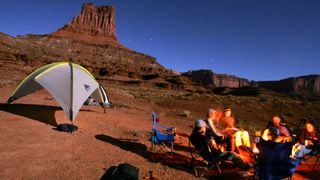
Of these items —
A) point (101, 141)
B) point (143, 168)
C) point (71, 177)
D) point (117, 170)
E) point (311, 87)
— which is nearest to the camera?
point (117, 170)

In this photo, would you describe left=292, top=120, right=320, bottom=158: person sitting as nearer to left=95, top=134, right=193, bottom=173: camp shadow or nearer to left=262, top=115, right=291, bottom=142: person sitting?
left=262, top=115, right=291, bottom=142: person sitting

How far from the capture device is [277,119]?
6.53 metres

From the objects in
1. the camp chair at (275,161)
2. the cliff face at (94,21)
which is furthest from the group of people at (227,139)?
the cliff face at (94,21)

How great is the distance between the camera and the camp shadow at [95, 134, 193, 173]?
597cm

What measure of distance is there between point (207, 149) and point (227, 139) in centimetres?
69

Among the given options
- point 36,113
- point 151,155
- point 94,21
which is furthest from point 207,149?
point 94,21

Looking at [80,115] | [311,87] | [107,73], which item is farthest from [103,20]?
[80,115]

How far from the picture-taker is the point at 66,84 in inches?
332

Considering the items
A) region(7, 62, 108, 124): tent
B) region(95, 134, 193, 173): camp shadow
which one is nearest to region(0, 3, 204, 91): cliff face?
region(7, 62, 108, 124): tent

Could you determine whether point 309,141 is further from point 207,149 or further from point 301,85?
point 301,85

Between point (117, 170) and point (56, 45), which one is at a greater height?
point (56, 45)

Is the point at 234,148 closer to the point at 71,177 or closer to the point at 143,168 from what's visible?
the point at 143,168

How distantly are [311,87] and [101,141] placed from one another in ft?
426

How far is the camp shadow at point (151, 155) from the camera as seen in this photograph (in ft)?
19.6
